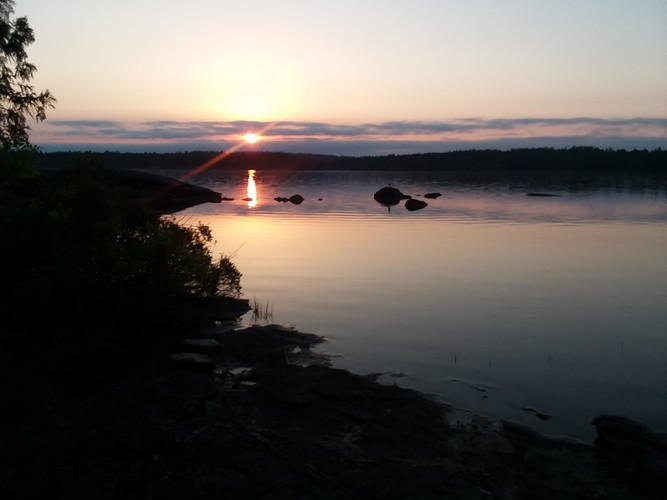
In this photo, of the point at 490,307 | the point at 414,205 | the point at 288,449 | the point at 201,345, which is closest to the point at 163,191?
the point at 414,205

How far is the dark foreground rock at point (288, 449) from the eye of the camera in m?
6.97

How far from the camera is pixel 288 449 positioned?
8.01 metres

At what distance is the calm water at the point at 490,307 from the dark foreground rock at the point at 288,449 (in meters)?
1.33

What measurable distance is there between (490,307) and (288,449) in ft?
35.2

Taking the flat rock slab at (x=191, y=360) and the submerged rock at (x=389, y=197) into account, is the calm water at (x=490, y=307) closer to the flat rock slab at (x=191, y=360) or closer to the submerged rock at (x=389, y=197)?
the flat rock slab at (x=191, y=360)

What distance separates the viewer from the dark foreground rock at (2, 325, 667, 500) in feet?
22.9

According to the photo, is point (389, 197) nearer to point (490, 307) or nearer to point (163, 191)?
point (163, 191)

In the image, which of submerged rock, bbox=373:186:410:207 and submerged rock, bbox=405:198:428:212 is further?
submerged rock, bbox=373:186:410:207

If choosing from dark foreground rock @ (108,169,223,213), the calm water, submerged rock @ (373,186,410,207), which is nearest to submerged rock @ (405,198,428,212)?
submerged rock @ (373,186,410,207)

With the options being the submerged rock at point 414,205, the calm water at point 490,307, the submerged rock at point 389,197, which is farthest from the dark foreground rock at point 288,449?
the submerged rock at point 389,197

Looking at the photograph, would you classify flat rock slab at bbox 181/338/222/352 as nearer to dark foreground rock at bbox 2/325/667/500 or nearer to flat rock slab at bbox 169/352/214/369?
flat rock slab at bbox 169/352/214/369

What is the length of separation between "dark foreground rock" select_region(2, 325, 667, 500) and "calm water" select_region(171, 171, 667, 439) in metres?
1.33

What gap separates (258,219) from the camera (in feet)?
155

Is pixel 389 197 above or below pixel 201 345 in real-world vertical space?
above
